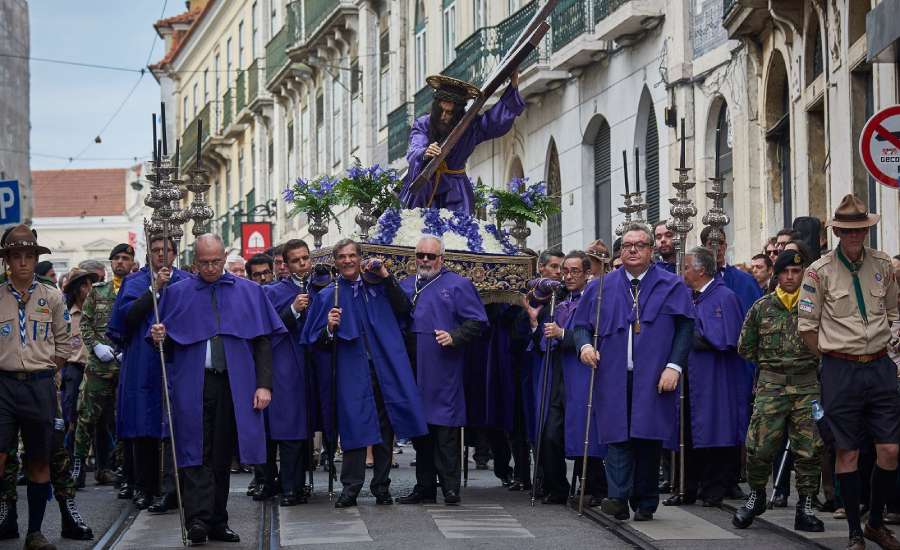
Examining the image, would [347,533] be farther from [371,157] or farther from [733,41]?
[371,157]

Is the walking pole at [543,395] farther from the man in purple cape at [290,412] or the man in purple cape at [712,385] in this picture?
the man in purple cape at [290,412]

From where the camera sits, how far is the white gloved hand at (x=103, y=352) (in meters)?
15.1

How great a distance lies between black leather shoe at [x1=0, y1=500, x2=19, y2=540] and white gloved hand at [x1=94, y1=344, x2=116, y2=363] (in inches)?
141

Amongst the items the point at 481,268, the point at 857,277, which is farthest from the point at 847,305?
the point at 481,268

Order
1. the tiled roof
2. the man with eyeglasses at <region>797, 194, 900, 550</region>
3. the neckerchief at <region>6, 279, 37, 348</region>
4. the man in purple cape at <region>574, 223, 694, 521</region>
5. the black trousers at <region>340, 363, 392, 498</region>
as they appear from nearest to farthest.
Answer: the man with eyeglasses at <region>797, 194, 900, 550</region>, the neckerchief at <region>6, 279, 37, 348</region>, the man in purple cape at <region>574, 223, 694, 521</region>, the black trousers at <region>340, 363, 392, 498</region>, the tiled roof

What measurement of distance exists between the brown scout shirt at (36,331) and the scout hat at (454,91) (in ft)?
15.7

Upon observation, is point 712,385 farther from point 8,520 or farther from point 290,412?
point 8,520

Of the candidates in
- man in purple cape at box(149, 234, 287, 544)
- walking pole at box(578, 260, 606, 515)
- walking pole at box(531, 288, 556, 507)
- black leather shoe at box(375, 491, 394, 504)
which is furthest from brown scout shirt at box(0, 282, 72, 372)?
walking pole at box(531, 288, 556, 507)

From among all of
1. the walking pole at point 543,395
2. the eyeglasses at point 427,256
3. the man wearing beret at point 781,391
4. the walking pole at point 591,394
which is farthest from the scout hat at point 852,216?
the eyeglasses at point 427,256

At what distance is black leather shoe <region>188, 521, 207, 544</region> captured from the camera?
35.8ft

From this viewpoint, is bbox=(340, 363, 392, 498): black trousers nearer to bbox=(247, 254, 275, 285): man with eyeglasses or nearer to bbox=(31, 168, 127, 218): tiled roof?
bbox=(247, 254, 275, 285): man with eyeglasses

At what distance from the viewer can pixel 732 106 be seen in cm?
2141

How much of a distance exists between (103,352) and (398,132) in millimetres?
20973

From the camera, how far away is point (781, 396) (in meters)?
11.5
